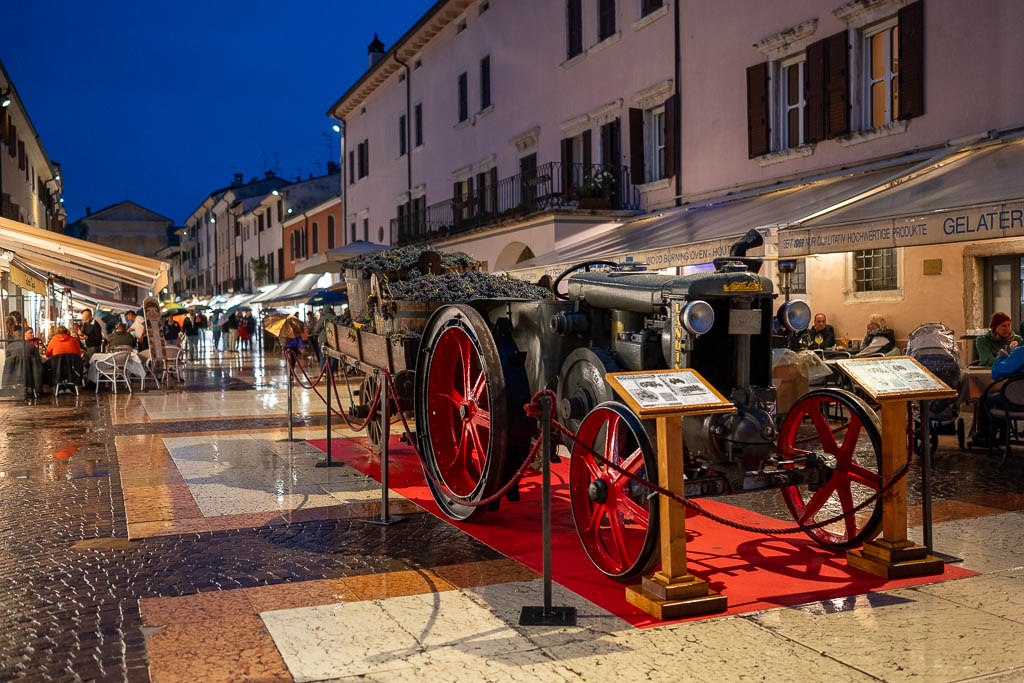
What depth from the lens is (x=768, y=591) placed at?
15.5 ft

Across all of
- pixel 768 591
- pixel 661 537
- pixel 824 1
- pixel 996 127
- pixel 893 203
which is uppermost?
pixel 824 1

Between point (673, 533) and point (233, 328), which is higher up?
point (233, 328)

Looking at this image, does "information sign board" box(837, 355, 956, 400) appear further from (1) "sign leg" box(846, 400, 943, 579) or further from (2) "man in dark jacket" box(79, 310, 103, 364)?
(2) "man in dark jacket" box(79, 310, 103, 364)

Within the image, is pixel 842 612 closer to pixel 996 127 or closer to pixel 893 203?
pixel 893 203

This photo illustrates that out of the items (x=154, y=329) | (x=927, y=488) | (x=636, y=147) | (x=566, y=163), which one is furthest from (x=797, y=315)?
(x=154, y=329)

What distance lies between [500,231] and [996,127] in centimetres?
1180

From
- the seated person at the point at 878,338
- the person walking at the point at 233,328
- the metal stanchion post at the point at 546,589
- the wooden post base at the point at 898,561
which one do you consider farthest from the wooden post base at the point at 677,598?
the person walking at the point at 233,328

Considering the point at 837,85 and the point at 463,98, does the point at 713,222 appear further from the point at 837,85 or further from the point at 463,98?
the point at 463,98

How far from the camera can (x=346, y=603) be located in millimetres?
4570

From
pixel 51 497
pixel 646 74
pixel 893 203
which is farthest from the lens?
pixel 646 74

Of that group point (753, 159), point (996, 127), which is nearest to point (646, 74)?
point (753, 159)

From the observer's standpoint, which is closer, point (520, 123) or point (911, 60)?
point (911, 60)

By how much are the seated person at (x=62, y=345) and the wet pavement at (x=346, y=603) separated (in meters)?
10.2

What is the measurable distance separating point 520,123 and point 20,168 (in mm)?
19965
